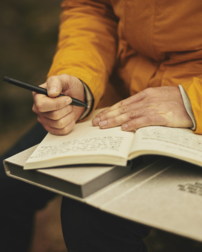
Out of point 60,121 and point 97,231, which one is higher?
point 60,121

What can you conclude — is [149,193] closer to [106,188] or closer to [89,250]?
[106,188]

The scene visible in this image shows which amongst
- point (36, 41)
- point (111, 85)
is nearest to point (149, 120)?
point (111, 85)

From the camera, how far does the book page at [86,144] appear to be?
507mm

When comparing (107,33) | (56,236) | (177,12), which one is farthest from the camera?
(56,236)

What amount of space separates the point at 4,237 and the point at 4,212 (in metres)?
0.09

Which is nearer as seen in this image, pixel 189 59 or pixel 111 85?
pixel 189 59

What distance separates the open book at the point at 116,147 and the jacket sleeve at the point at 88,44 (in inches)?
10.8

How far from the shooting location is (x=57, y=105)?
655mm

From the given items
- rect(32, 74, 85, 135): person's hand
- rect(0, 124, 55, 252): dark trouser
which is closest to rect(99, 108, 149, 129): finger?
rect(32, 74, 85, 135): person's hand

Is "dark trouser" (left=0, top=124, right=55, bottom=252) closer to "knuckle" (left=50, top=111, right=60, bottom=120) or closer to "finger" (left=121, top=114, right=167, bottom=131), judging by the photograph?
"knuckle" (left=50, top=111, right=60, bottom=120)

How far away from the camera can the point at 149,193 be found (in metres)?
0.46

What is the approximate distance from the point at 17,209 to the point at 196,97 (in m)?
0.68

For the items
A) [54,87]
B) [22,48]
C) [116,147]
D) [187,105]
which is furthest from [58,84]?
[22,48]

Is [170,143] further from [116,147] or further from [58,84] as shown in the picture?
[58,84]
